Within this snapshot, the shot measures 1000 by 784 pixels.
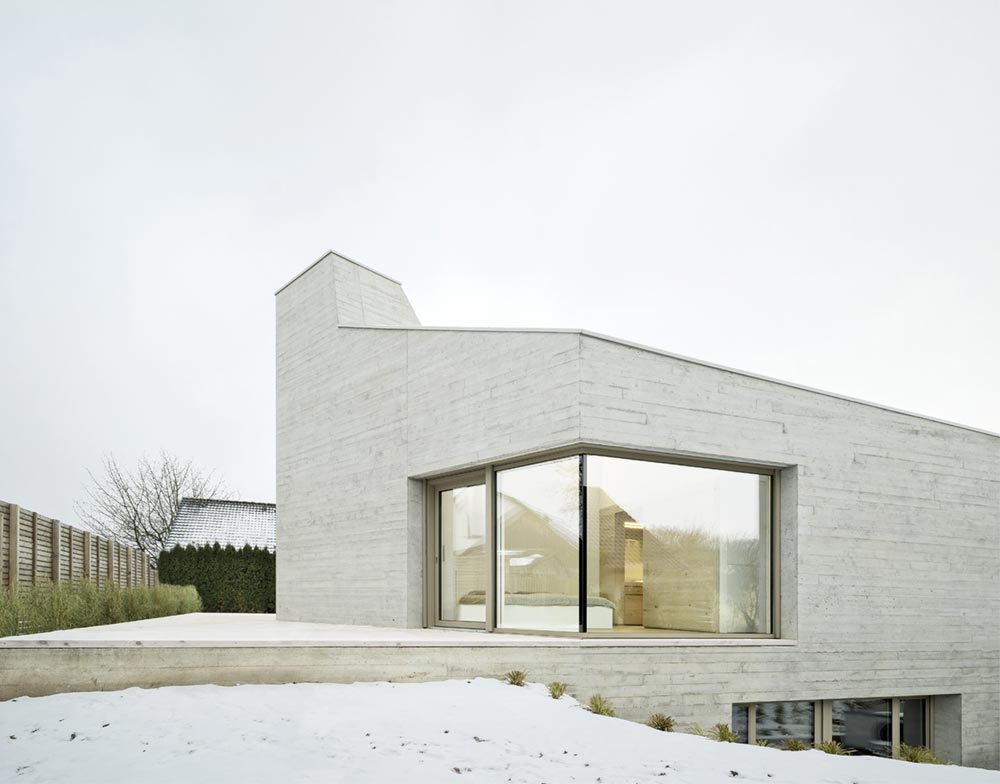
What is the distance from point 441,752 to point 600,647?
290cm

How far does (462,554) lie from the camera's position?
10.6m

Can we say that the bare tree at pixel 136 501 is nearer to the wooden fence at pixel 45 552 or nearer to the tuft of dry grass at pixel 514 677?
the wooden fence at pixel 45 552

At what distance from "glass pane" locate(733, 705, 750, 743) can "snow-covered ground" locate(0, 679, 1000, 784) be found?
3053 mm

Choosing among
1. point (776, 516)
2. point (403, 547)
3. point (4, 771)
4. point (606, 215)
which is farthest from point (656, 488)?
point (606, 215)

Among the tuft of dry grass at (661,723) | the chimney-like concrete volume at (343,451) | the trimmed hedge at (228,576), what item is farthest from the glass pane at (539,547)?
the trimmed hedge at (228,576)

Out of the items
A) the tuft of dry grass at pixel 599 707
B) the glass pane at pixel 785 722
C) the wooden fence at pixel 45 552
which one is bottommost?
the glass pane at pixel 785 722

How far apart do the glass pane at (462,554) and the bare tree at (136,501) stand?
3011cm

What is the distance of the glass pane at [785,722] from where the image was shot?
31.6 feet

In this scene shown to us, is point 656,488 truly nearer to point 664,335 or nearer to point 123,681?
point 123,681

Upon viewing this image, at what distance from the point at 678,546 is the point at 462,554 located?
2.67 m

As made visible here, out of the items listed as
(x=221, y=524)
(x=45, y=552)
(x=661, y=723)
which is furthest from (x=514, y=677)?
(x=221, y=524)

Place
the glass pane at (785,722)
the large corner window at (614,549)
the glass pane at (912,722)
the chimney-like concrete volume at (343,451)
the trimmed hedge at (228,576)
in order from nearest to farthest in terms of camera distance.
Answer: the large corner window at (614,549), the glass pane at (785,722), the glass pane at (912,722), the chimney-like concrete volume at (343,451), the trimmed hedge at (228,576)

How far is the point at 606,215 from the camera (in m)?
19.9

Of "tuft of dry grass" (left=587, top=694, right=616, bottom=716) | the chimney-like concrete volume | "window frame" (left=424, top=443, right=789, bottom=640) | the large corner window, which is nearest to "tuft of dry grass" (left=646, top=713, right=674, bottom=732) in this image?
"tuft of dry grass" (left=587, top=694, right=616, bottom=716)
